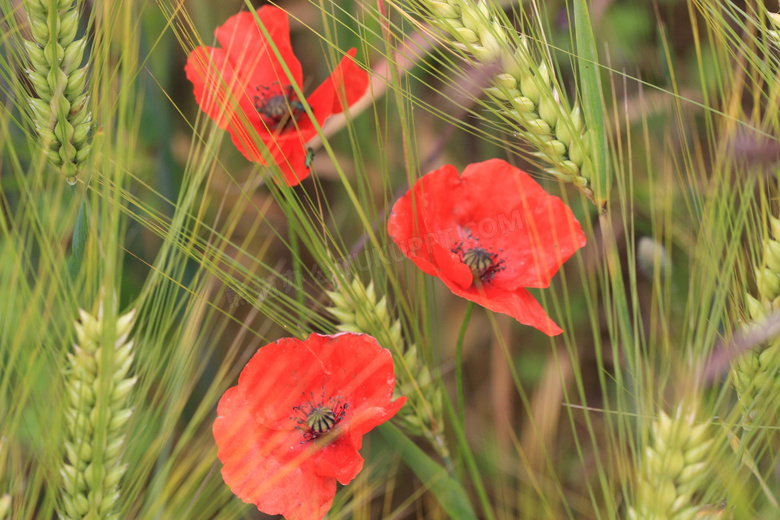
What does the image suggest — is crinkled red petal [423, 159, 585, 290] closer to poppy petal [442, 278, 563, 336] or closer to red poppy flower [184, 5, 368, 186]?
poppy petal [442, 278, 563, 336]

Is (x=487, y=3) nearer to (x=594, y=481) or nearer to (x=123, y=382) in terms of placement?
(x=123, y=382)

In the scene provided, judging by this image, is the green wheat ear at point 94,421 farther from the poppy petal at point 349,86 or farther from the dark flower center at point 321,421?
the poppy petal at point 349,86

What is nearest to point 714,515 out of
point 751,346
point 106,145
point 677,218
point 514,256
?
point 751,346

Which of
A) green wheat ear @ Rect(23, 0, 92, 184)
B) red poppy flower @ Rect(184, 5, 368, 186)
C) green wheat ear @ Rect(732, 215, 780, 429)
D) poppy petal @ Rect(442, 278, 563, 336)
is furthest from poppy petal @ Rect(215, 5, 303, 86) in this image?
green wheat ear @ Rect(732, 215, 780, 429)

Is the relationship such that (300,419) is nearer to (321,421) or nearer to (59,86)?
(321,421)

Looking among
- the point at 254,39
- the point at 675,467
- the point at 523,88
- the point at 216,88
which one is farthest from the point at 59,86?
the point at 675,467

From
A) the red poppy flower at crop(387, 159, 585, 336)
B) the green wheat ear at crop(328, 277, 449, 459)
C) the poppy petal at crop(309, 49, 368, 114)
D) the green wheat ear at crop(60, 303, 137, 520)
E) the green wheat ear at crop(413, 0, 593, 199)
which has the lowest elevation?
the green wheat ear at crop(60, 303, 137, 520)

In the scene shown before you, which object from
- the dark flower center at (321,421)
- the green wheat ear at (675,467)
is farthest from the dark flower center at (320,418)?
the green wheat ear at (675,467)
